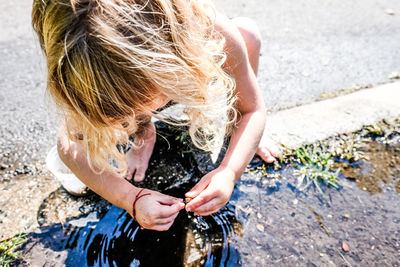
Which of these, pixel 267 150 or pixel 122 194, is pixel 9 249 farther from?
pixel 267 150

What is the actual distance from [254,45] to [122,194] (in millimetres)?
1128

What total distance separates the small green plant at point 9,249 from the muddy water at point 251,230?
0.17 ft

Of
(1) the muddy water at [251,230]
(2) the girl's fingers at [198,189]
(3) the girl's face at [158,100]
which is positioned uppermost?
(3) the girl's face at [158,100]

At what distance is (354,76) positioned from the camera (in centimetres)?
278

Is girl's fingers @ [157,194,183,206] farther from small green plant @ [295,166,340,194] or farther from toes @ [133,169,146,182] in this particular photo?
small green plant @ [295,166,340,194]

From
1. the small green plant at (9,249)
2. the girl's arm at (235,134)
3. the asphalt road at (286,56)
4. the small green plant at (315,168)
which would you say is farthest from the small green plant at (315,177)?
the small green plant at (9,249)

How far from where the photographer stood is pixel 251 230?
67.9 inches

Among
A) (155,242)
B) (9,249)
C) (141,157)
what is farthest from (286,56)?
(9,249)

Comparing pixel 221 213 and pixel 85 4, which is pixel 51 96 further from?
pixel 221 213

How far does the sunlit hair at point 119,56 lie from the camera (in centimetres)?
103

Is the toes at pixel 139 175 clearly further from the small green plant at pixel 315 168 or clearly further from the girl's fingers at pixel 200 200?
the small green plant at pixel 315 168

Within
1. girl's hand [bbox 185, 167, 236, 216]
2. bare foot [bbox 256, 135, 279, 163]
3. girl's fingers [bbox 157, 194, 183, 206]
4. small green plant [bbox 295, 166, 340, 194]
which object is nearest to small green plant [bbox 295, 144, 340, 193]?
small green plant [bbox 295, 166, 340, 194]

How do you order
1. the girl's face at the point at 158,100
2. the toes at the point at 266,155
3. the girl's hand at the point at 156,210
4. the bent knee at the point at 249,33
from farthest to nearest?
the toes at the point at 266,155
the bent knee at the point at 249,33
the girl's hand at the point at 156,210
the girl's face at the point at 158,100

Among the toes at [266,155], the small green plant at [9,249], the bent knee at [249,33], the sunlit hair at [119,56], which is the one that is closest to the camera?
the sunlit hair at [119,56]
